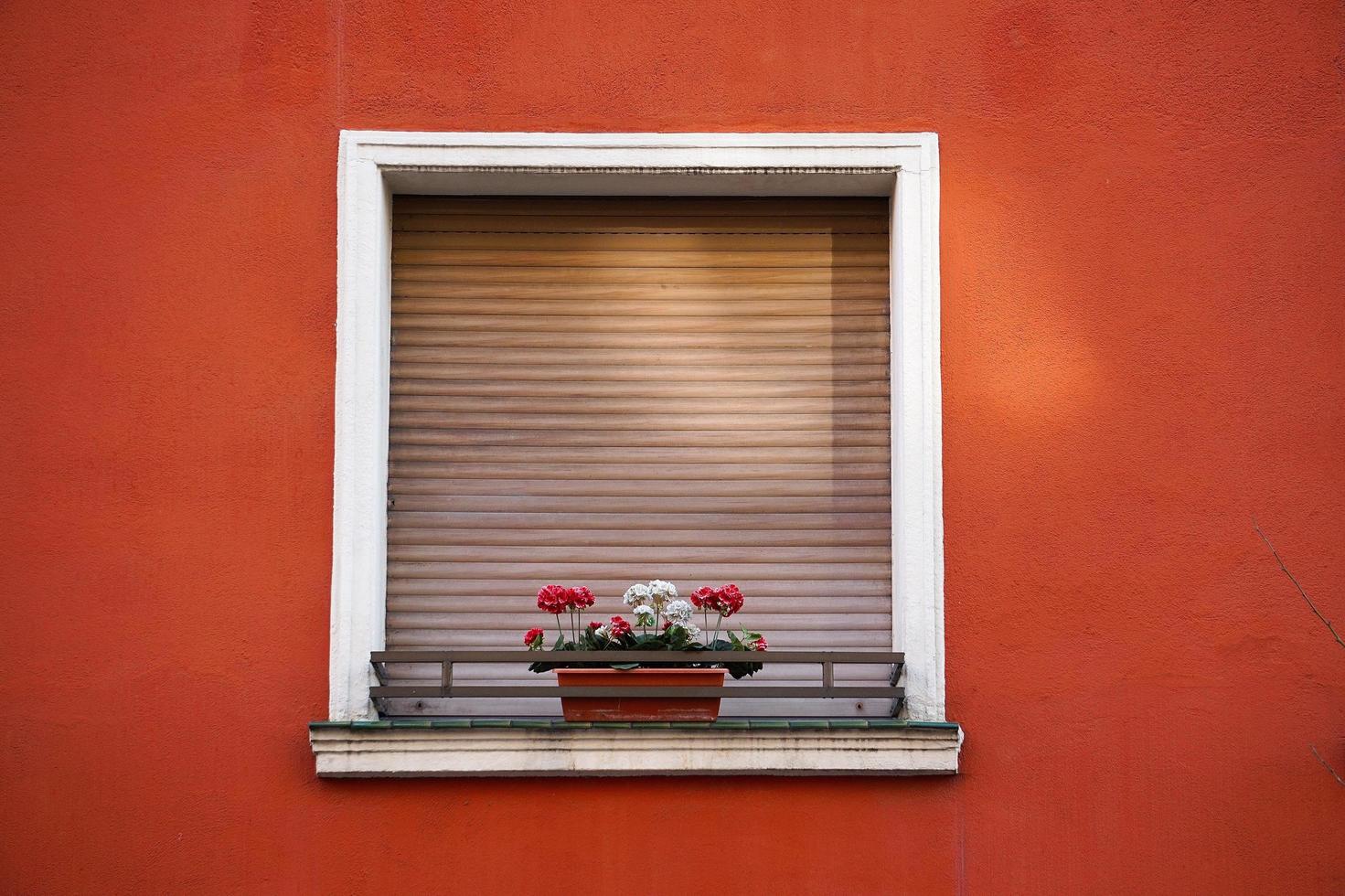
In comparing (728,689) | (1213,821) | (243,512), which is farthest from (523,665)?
(1213,821)

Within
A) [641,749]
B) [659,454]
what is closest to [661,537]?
[659,454]

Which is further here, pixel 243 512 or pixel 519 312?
pixel 519 312

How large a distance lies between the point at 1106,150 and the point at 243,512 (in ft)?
11.1

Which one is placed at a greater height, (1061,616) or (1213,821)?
(1061,616)

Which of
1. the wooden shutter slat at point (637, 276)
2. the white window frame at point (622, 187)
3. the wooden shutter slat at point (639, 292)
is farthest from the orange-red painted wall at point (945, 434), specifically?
the wooden shutter slat at point (639, 292)

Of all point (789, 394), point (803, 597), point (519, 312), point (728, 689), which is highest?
point (519, 312)

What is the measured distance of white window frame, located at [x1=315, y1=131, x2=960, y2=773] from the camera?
191 inches

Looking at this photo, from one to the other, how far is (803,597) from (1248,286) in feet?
6.46

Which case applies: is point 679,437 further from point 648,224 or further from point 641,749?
point 641,749

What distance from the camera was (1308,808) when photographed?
4766 millimetres

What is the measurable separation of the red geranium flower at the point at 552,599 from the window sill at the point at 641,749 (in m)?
0.39

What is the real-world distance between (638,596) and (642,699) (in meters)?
0.36

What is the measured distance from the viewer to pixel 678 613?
4.74 metres

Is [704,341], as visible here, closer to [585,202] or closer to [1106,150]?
[585,202]
